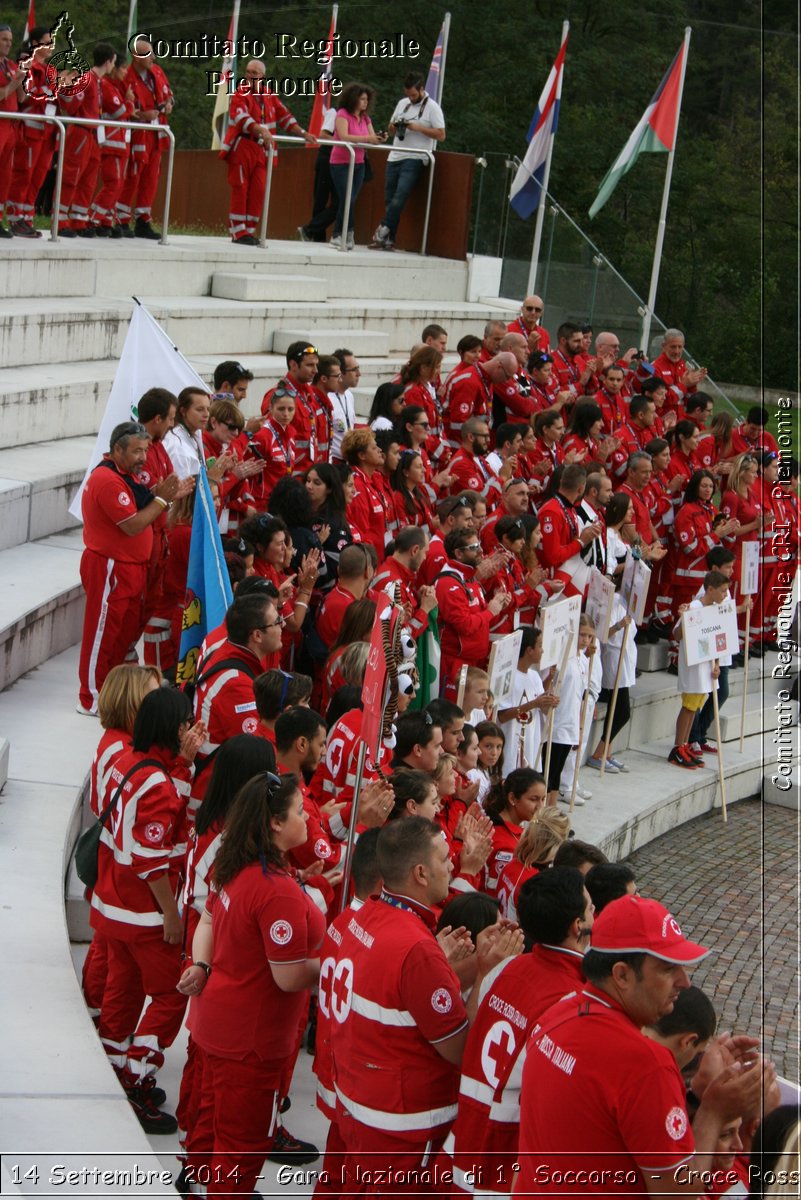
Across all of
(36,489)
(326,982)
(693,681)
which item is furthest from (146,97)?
(326,982)

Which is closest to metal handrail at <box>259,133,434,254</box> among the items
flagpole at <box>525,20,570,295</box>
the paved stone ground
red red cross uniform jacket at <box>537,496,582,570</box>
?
flagpole at <box>525,20,570,295</box>

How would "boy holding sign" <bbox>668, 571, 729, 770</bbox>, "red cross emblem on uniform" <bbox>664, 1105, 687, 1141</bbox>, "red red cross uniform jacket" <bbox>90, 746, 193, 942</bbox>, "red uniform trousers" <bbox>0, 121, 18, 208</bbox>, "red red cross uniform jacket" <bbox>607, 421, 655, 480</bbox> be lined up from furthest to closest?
"red red cross uniform jacket" <bbox>607, 421, 655, 480</bbox>
"red uniform trousers" <bbox>0, 121, 18, 208</bbox>
"boy holding sign" <bbox>668, 571, 729, 770</bbox>
"red red cross uniform jacket" <bbox>90, 746, 193, 942</bbox>
"red cross emblem on uniform" <bbox>664, 1105, 687, 1141</bbox>

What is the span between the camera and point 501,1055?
4.50 m

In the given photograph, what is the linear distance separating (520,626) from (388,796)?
4521 mm

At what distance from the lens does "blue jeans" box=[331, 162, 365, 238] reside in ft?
62.8

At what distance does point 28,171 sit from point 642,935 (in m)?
11.8

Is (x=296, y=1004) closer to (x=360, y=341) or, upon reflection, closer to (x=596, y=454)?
(x=596, y=454)

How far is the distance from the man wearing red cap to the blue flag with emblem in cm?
431

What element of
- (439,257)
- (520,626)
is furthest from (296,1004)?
(439,257)

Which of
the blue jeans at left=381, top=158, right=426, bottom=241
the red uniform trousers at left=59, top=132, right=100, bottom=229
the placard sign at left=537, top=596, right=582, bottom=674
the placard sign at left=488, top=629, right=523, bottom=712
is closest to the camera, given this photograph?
the placard sign at left=488, top=629, right=523, bottom=712

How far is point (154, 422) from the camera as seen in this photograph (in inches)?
348

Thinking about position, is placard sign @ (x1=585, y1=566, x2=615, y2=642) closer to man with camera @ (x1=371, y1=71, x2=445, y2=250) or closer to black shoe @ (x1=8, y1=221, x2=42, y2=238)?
black shoe @ (x1=8, y1=221, x2=42, y2=238)

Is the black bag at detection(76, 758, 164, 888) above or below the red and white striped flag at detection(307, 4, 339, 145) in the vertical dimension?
below

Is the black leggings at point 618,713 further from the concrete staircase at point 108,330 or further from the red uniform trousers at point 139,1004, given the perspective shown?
the red uniform trousers at point 139,1004
